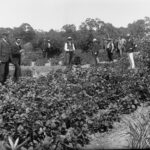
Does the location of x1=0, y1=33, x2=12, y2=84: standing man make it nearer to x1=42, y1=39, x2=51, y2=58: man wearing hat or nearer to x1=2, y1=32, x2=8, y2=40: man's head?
x1=2, y1=32, x2=8, y2=40: man's head

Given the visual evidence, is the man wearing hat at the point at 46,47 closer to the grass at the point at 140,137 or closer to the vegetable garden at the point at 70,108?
the vegetable garden at the point at 70,108

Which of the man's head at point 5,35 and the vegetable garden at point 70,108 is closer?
the vegetable garden at point 70,108

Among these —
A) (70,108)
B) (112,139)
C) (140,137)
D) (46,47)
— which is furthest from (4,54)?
(46,47)

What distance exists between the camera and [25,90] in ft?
26.4

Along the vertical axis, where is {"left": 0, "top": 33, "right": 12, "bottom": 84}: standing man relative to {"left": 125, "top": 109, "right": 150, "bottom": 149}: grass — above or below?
above

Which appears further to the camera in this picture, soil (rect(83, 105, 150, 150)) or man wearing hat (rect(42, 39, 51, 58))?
man wearing hat (rect(42, 39, 51, 58))

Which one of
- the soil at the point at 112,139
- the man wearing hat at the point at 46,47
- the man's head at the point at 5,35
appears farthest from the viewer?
the man wearing hat at the point at 46,47

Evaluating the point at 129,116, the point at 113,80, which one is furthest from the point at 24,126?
the point at 113,80

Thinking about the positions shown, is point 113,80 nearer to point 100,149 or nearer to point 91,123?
point 91,123

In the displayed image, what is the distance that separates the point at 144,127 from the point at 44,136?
129 cm

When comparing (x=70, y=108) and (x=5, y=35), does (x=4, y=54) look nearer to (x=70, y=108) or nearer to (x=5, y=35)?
(x=5, y=35)

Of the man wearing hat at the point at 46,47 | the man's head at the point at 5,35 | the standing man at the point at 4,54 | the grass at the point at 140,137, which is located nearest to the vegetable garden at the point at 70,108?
the grass at the point at 140,137

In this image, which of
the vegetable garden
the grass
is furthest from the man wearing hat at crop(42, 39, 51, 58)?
the grass

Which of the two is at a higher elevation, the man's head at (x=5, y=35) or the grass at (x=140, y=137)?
the man's head at (x=5, y=35)
